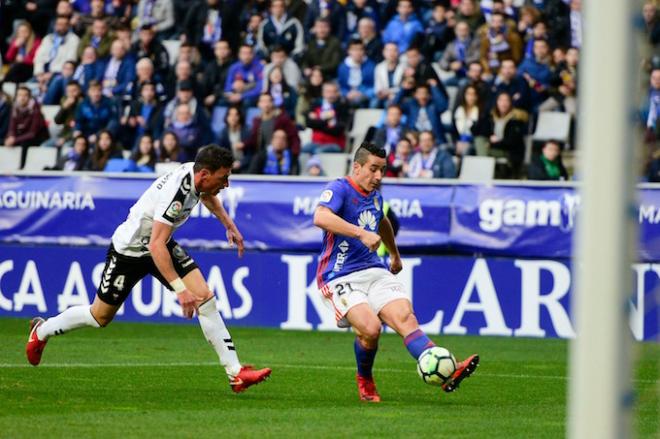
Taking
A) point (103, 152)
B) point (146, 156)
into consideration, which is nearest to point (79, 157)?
point (103, 152)

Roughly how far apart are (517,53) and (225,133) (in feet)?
14.8

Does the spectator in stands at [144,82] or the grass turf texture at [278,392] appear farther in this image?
the spectator in stands at [144,82]

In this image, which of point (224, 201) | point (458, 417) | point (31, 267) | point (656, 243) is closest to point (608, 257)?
point (458, 417)

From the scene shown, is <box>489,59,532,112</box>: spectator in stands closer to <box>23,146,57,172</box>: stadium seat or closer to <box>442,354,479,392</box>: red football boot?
<box>23,146,57,172</box>: stadium seat

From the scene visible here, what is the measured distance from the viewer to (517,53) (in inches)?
843

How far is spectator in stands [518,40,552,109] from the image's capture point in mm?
20734

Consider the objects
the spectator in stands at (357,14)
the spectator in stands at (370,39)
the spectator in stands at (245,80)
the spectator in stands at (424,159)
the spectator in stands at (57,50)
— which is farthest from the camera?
the spectator in stands at (57,50)

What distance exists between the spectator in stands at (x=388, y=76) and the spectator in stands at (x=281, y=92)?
4.32ft

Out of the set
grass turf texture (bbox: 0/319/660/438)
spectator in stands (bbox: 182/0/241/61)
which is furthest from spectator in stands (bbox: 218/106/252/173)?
grass turf texture (bbox: 0/319/660/438)

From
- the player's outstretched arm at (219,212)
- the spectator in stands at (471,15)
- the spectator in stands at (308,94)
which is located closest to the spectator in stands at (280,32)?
the spectator in stands at (308,94)

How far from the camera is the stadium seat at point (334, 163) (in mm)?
20797

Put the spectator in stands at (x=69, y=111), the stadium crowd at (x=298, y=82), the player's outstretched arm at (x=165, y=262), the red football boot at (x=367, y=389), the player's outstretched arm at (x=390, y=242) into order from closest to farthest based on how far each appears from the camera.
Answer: the player's outstretched arm at (x=165, y=262), the red football boot at (x=367, y=389), the player's outstretched arm at (x=390, y=242), the stadium crowd at (x=298, y=82), the spectator in stands at (x=69, y=111)

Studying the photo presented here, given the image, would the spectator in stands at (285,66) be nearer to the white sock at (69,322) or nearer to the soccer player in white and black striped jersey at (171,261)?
the soccer player in white and black striped jersey at (171,261)

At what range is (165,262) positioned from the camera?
1063 cm
